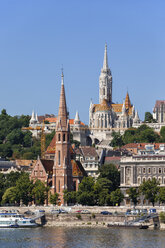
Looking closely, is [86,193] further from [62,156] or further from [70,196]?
[62,156]

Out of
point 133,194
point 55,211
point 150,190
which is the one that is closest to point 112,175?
point 133,194

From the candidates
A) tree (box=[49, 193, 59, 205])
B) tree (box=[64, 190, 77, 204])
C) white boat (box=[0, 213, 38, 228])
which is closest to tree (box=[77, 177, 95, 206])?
tree (box=[64, 190, 77, 204])

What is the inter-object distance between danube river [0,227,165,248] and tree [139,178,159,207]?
16632 millimetres

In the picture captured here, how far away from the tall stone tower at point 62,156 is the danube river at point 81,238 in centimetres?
2627

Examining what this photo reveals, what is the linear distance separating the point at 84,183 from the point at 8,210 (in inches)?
545

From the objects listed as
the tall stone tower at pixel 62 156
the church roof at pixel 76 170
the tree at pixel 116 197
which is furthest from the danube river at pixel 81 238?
the church roof at pixel 76 170

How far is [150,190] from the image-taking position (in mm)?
149750

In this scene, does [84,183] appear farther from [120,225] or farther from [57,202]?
[120,225]

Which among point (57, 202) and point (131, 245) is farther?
point (57, 202)

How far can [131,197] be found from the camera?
15450 cm

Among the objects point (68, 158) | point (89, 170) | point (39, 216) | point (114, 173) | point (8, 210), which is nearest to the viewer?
point (39, 216)

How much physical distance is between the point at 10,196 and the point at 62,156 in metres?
12.1

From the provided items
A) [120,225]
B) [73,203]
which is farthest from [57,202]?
[120,225]

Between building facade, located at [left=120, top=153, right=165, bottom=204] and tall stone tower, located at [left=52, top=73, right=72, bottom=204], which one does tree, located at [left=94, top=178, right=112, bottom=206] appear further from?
building facade, located at [left=120, top=153, right=165, bottom=204]
